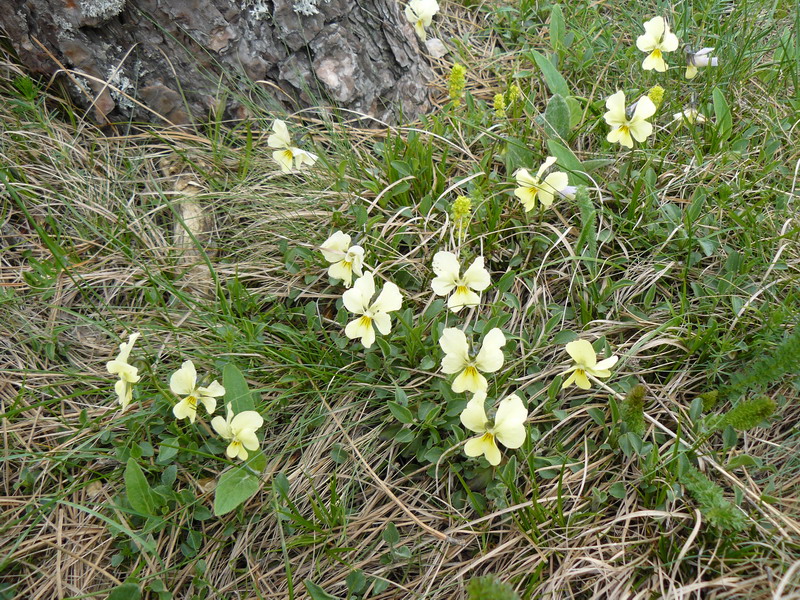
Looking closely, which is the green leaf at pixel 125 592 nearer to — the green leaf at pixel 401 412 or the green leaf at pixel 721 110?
the green leaf at pixel 401 412

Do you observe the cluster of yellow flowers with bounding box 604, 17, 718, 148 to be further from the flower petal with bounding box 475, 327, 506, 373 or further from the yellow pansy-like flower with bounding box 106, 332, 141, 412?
the yellow pansy-like flower with bounding box 106, 332, 141, 412

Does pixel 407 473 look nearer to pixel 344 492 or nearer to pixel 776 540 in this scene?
pixel 344 492

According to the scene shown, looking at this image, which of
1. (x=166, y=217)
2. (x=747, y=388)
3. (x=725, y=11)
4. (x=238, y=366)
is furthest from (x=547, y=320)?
(x=725, y=11)

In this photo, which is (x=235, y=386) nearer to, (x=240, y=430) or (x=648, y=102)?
(x=240, y=430)

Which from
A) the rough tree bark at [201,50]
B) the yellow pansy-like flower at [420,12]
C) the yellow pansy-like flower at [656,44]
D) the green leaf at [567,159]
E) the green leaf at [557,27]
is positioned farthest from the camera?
the green leaf at [557,27]

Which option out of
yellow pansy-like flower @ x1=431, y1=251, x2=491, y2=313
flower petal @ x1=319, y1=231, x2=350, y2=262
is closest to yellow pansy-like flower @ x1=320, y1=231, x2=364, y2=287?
flower petal @ x1=319, y1=231, x2=350, y2=262

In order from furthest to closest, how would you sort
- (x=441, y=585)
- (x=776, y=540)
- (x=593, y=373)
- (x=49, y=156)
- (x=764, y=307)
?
(x=49, y=156)
(x=764, y=307)
(x=593, y=373)
(x=441, y=585)
(x=776, y=540)

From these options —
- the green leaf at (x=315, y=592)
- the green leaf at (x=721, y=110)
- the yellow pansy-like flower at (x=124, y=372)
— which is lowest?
the green leaf at (x=721, y=110)

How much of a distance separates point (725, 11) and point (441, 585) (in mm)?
2720

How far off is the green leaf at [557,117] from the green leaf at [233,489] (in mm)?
1623

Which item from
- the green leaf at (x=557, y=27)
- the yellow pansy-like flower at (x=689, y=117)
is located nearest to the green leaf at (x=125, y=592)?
the yellow pansy-like flower at (x=689, y=117)

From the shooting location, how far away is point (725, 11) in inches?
112

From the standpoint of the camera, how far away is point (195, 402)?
1.82 m

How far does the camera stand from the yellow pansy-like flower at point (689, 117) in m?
2.36
